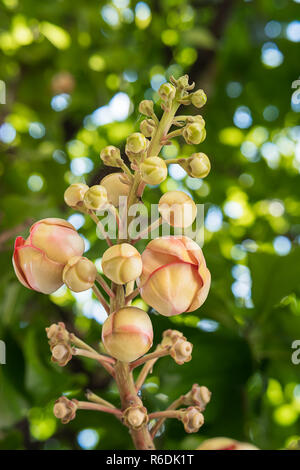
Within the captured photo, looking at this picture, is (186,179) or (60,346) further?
(186,179)

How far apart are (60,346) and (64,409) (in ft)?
0.16

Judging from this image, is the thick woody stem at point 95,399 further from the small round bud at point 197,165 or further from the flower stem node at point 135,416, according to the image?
the small round bud at point 197,165

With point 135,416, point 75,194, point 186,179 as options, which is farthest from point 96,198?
point 186,179

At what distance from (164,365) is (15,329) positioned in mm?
422

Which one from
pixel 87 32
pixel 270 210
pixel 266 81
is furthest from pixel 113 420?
pixel 87 32

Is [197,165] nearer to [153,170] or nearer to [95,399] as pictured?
[153,170]

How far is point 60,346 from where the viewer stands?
0.37 m

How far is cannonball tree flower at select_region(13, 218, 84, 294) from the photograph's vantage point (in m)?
0.37

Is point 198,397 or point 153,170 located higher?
point 153,170

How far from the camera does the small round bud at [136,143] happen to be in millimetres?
355

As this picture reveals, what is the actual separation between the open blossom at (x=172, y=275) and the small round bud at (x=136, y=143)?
6cm

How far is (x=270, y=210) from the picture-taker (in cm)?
160

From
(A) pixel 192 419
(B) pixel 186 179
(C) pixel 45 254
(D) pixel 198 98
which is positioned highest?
(B) pixel 186 179
